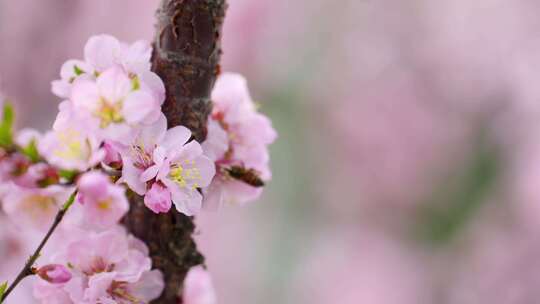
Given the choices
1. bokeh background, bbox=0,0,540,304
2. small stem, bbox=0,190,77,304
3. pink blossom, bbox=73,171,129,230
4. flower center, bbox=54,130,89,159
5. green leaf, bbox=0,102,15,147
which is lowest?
small stem, bbox=0,190,77,304

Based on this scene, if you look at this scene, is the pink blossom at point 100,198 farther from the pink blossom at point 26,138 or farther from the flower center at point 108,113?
the pink blossom at point 26,138

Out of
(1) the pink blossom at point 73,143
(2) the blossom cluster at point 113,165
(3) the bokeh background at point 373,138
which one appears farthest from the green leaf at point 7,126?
(3) the bokeh background at point 373,138

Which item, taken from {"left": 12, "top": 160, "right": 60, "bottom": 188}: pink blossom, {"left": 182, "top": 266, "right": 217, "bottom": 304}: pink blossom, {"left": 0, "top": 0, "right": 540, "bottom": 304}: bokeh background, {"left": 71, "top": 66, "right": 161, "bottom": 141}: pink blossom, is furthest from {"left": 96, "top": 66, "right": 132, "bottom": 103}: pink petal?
{"left": 0, "top": 0, "right": 540, "bottom": 304}: bokeh background

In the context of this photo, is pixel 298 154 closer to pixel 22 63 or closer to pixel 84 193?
pixel 22 63

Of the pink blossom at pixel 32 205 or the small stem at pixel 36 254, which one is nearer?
the small stem at pixel 36 254

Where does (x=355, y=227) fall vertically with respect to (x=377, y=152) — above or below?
below

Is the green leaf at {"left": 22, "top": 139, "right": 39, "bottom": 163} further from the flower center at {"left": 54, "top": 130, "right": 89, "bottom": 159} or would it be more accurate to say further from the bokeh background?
the bokeh background

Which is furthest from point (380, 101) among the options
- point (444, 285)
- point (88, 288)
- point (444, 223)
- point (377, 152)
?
point (88, 288)
